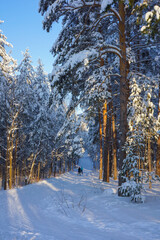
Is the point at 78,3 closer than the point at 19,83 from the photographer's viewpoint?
Yes

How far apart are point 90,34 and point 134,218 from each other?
7.70 meters

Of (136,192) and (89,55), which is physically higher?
(89,55)

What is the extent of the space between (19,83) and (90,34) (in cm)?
1099

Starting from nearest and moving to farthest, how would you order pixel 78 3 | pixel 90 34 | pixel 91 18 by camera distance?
pixel 78 3
pixel 90 34
pixel 91 18

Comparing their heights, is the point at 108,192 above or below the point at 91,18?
below

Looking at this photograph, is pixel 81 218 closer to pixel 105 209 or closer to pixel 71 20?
pixel 105 209

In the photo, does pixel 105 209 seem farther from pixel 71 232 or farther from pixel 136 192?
pixel 71 232

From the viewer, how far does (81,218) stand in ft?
16.2

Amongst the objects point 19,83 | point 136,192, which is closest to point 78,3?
point 136,192

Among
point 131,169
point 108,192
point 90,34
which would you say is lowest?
point 108,192

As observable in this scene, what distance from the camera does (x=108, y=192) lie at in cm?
830

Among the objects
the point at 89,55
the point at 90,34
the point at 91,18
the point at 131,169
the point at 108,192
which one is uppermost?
the point at 91,18

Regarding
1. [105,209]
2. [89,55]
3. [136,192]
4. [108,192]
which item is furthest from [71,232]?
[89,55]

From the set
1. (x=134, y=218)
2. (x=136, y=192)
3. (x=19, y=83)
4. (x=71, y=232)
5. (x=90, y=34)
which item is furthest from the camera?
(x=19, y=83)
